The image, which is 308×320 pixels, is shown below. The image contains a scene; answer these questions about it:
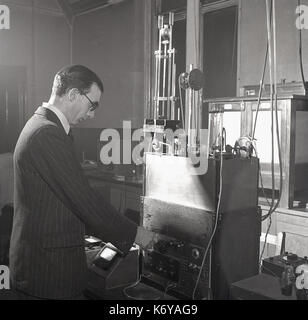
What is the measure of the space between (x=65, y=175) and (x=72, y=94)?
15.1 inches

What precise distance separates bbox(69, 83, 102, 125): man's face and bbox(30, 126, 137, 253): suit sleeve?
7.9 inches

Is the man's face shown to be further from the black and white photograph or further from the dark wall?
the dark wall

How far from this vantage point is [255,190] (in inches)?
74.9

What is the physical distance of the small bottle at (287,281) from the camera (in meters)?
1.76

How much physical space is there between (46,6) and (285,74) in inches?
157

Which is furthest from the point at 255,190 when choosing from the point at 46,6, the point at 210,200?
the point at 46,6

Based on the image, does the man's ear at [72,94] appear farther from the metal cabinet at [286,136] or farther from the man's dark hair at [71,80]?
the metal cabinet at [286,136]

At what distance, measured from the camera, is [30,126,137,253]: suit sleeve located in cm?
162

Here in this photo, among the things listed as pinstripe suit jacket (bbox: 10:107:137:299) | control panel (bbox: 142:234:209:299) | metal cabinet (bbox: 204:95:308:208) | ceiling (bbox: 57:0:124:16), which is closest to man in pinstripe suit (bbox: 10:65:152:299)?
pinstripe suit jacket (bbox: 10:107:137:299)

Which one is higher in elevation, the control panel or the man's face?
the man's face

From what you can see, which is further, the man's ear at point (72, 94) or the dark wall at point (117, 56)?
the dark wall at point (117, 56)

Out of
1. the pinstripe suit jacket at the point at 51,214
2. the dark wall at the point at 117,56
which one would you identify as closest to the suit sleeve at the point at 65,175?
the pinstripe suit jacket at the point at 51,214

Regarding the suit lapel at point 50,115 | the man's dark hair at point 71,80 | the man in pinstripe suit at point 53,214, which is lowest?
the man in pinstripe suit at point 53,214

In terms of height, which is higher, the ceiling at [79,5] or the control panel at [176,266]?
the ceiling at [79,5]
